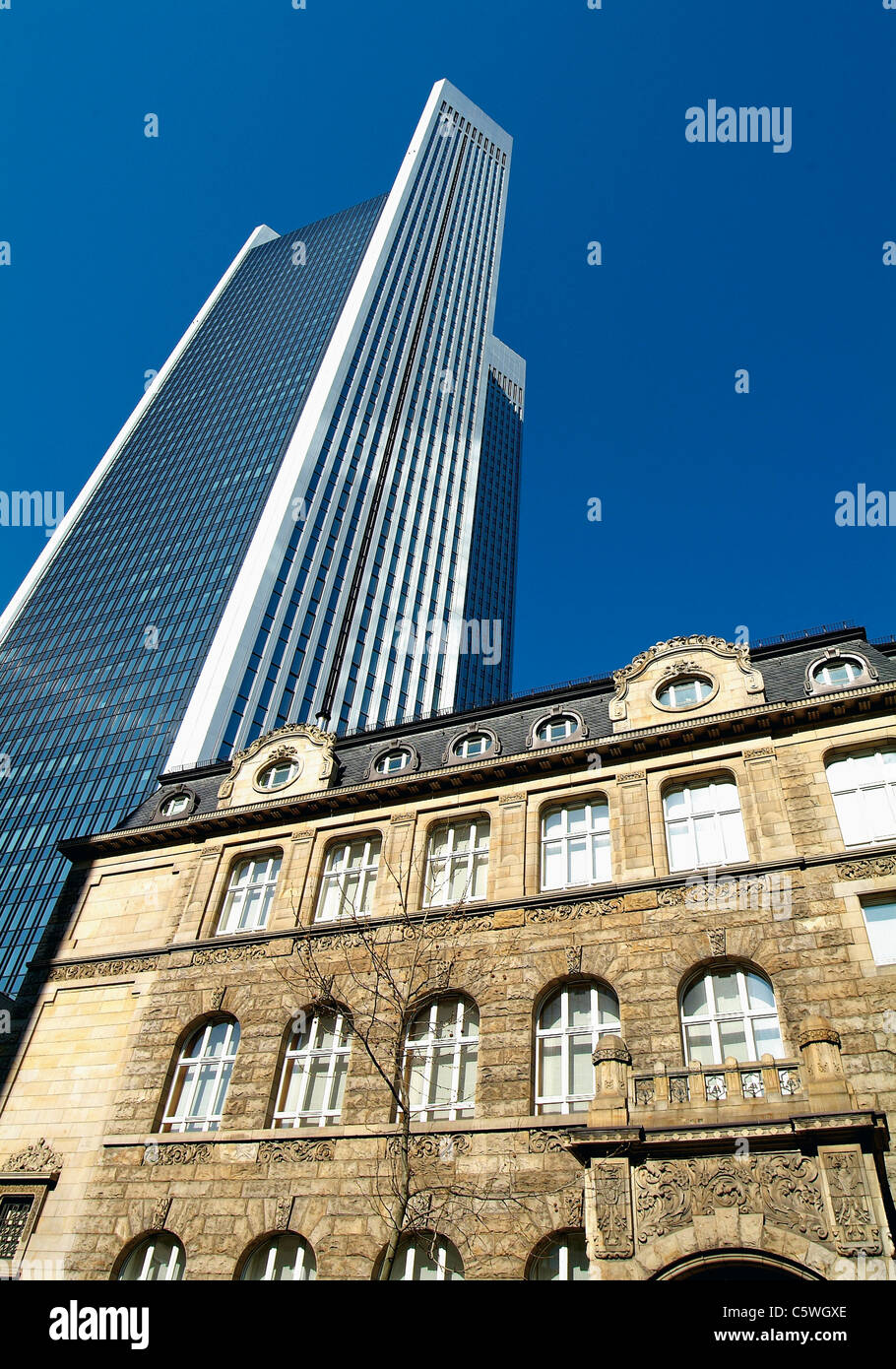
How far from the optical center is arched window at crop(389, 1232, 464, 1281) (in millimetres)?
18844

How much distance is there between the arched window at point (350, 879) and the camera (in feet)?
85.5

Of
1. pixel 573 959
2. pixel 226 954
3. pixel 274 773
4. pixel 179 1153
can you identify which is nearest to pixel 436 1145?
pixel 573 959

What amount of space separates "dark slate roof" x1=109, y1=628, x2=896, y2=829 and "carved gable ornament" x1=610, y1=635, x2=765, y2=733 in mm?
520

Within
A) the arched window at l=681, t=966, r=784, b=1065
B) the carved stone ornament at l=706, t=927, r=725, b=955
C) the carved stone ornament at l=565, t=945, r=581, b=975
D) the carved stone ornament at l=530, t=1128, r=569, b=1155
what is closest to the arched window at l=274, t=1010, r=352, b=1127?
the carved stone ornament at l=530, t=1128, r=569, b=1155

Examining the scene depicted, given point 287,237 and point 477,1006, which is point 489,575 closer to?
point 287,237

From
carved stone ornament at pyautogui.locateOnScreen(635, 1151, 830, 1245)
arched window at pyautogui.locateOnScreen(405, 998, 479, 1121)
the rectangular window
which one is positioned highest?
the rectangular window

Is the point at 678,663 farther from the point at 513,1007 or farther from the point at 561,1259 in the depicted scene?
the point at 561,1259

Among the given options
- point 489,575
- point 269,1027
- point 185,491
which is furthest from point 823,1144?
point 489,575

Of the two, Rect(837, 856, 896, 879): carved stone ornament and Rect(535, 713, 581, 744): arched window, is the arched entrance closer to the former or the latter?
Rect(837, 856, 896, 879): carved stone ornament

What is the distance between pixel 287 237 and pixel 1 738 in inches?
4042

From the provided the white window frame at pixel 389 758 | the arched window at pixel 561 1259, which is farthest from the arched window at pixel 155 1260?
the white window frame at pixel 389 758

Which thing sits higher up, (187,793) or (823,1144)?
(187,793)
